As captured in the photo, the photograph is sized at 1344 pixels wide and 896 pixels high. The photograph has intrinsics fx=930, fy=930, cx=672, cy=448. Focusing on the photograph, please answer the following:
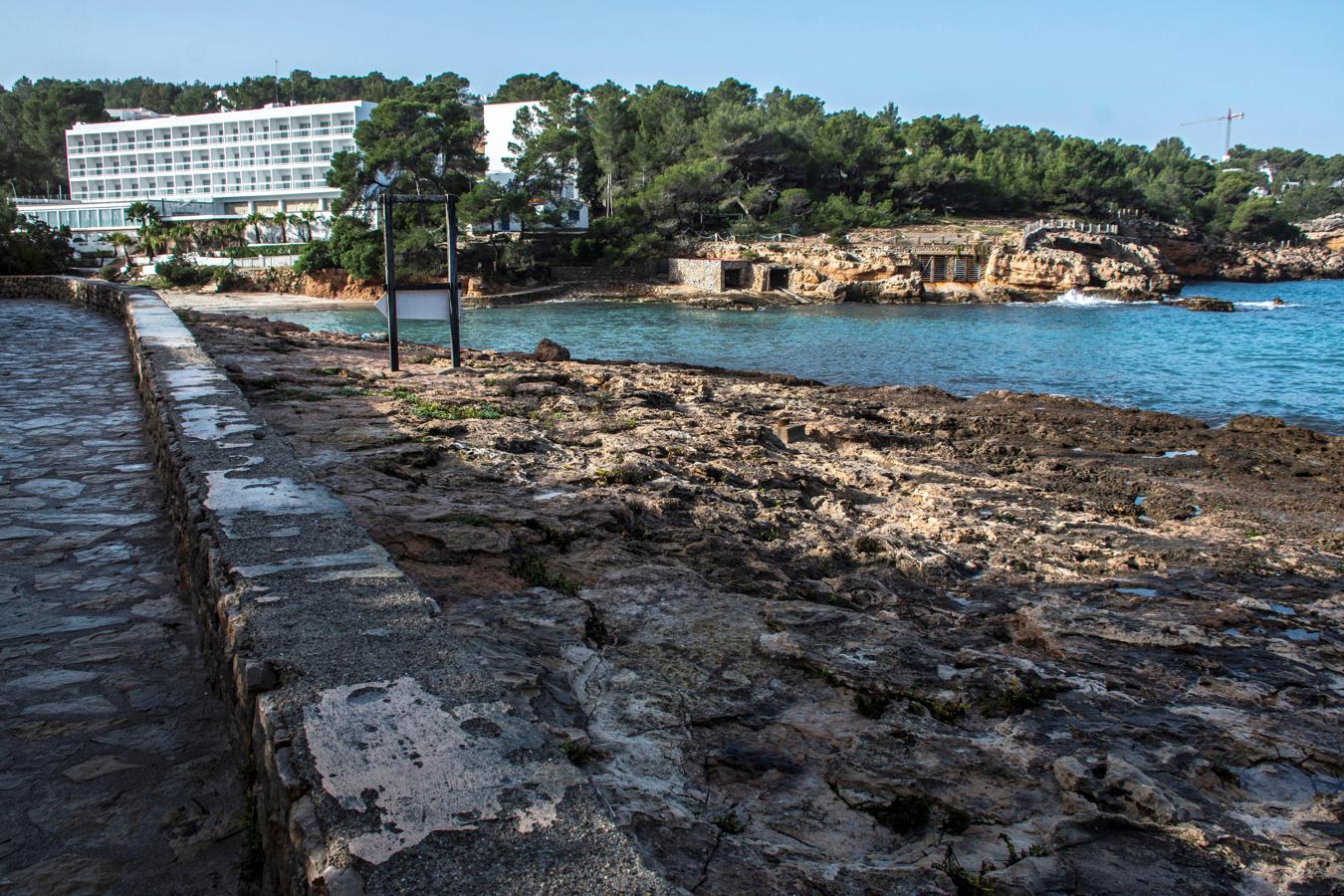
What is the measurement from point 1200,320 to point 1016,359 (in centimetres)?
2044

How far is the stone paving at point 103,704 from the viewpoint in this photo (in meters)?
2.36

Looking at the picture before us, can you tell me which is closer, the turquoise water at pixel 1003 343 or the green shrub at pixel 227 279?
the turquoise water at pixel 1003 343

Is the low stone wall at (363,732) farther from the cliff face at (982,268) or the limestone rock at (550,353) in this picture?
the cliff face at (982,268)

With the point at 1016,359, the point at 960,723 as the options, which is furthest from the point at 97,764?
the point at 1016,359

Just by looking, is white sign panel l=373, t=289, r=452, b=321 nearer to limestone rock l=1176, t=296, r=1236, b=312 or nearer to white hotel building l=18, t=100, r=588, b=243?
limestone rock l=1176, t=296, r=1236, b=312

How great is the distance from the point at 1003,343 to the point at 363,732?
31098 mm

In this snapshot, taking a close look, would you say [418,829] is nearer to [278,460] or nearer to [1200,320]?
[278,460]

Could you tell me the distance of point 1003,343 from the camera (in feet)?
101

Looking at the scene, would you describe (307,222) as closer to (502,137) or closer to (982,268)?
(502,137)

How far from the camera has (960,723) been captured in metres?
3.56

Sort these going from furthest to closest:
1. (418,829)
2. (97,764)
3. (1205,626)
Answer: (1205,626) → (97,764) → (418,829)

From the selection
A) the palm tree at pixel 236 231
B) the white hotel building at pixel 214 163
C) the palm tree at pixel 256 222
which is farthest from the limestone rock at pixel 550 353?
the palm tree at pixel 256 222

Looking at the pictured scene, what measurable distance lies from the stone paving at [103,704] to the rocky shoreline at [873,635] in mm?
930

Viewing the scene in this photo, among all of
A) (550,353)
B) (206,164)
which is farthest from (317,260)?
(550,353)
